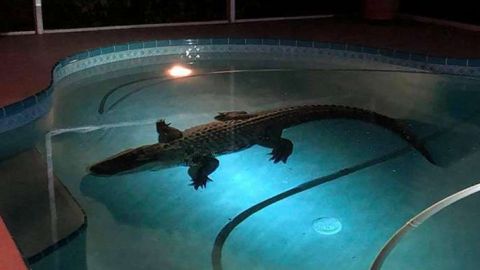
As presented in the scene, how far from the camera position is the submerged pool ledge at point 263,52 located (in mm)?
5426

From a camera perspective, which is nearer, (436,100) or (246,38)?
(436,100)

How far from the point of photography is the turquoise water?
2682 mm

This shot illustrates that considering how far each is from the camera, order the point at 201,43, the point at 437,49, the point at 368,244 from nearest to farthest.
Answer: the point at 368,244, the point at 437,49, the point at 201,43

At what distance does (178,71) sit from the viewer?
5.66 metres

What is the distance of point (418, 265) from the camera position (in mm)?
2611

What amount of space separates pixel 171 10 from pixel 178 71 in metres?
1.70

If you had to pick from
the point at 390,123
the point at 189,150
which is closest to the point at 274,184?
the point at 189,150

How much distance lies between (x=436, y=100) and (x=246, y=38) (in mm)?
2097

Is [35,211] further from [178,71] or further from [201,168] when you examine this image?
[178,71]

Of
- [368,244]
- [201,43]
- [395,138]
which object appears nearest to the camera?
[368,244]

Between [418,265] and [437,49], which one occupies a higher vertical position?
[437,49]

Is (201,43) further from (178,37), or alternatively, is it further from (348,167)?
(348,167)

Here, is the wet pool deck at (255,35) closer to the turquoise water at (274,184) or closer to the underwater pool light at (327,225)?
the turquoise water at (274,184)

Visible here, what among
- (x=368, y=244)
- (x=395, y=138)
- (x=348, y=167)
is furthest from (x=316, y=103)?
(x=368, y=244)
